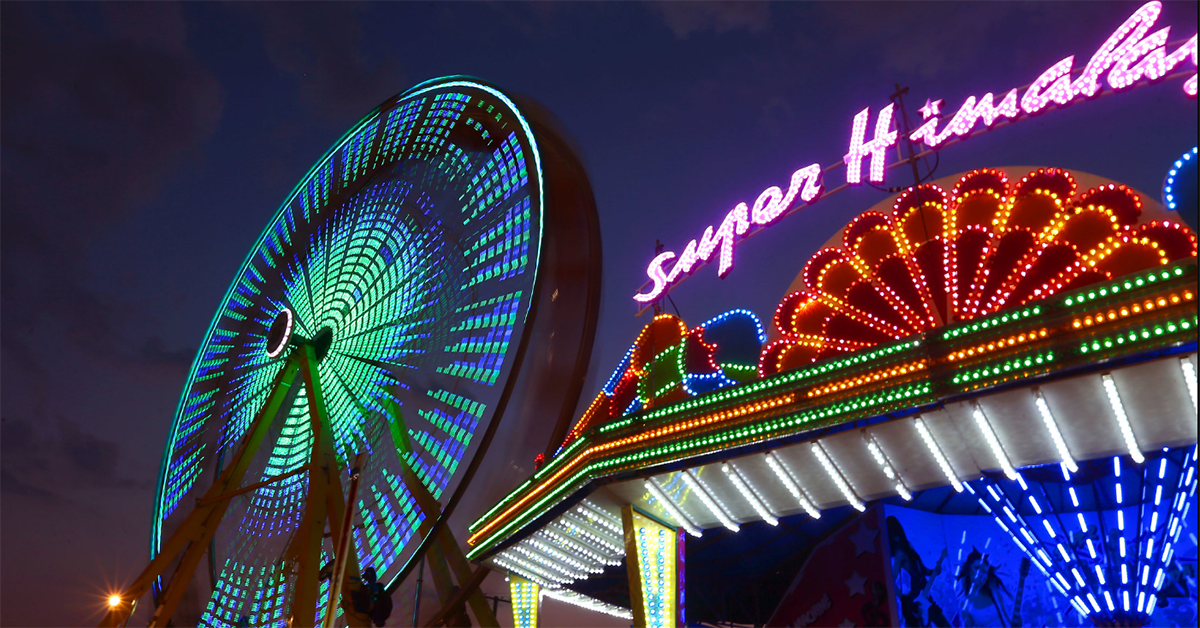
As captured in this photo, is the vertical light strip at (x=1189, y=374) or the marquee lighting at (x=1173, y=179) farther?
the marquee lighting at (x=1173, y=179)

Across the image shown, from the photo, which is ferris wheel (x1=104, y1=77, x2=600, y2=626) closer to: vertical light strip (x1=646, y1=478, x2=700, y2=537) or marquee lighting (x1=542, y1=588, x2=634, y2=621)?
vertical light strip (x1=646, y1=478, x2=700, y2=537)

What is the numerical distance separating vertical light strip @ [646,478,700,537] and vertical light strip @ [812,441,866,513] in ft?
6.95

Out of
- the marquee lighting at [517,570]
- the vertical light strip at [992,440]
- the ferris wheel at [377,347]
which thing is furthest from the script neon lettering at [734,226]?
the vertical light strip at [992,440]

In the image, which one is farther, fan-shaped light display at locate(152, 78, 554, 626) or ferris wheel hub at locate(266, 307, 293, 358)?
ferris wheel hub at locate(266, 307, 293, 358)

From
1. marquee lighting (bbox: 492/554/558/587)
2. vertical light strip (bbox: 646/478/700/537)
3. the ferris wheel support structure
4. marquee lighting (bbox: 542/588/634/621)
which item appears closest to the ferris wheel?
the ferris wheel support structure

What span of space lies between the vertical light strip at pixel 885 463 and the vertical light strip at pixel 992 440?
107 centimetres

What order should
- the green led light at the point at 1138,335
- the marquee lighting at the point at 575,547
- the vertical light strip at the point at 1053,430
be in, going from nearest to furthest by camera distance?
the green led light at the point at 1138,335
the vertical light strip at the point at 1053,430
the marquee lighting at the point at 575,547

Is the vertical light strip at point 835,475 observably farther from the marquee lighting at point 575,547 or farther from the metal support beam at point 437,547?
the metal support beam at point 437,547

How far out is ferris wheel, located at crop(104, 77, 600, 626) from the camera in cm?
1054

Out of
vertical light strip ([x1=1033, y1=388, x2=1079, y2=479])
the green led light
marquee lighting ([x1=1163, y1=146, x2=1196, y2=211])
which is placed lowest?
vertical light strip ([x1=1033, y1=388, x2=1079, y2=479])

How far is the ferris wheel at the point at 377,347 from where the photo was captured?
1054cm

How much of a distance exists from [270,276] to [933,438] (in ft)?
41.2

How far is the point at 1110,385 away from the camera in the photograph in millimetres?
7215

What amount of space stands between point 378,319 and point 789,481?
678 centimetres
